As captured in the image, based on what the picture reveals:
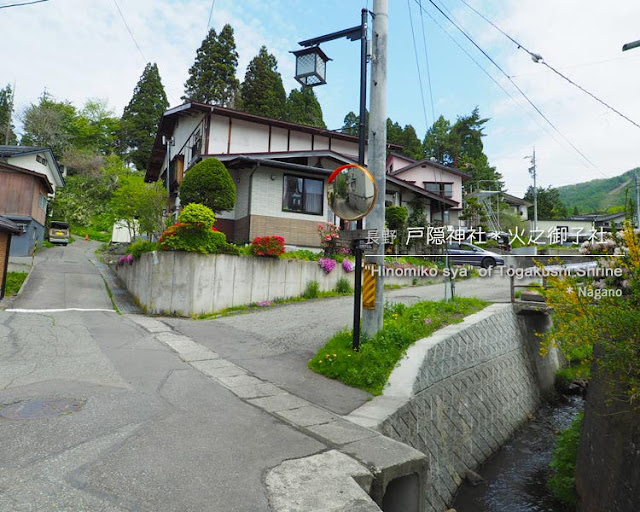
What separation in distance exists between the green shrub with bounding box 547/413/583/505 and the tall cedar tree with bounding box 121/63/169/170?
45739 millimetres

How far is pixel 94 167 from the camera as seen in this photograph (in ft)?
132

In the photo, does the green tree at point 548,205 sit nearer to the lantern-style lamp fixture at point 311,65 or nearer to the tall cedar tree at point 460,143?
the tall cedar tree at point 460,143

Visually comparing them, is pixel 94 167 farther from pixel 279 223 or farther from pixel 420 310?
pixel 420 310

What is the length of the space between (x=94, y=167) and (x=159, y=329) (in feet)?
121

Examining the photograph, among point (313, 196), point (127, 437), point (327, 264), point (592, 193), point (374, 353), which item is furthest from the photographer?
point (592, 193)

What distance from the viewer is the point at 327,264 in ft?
48.6

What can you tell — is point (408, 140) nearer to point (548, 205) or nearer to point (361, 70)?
point (548, 205)

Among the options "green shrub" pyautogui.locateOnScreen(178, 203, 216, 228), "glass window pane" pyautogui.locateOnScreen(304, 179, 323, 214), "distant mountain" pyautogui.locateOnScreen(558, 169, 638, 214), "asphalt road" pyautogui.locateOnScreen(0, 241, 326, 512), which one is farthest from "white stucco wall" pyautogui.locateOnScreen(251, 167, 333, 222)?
"distant mountain" pyautogui.locateOnScreen(558, 169, 638, 214)

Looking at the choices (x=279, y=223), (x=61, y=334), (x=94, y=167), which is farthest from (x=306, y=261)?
(x=94, y=167)

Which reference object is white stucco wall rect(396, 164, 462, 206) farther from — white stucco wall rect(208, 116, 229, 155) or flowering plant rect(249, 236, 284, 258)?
flowering plant rect(249, 236, 284, 258)

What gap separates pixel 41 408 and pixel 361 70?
6.64m

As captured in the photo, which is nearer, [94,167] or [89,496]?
[89,496]

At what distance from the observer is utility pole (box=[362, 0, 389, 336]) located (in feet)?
23.3

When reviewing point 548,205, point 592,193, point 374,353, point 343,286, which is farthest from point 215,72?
point 592,193
